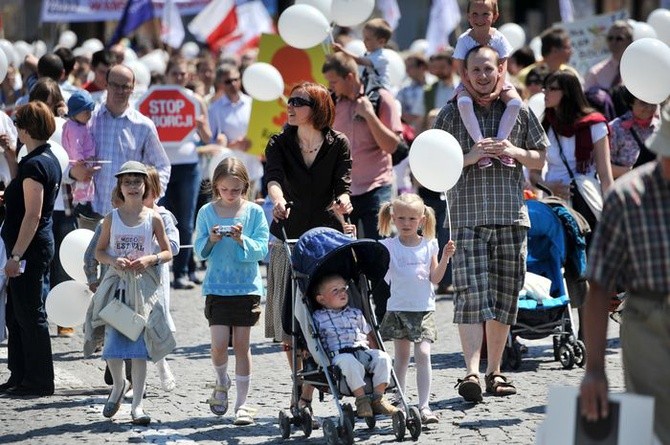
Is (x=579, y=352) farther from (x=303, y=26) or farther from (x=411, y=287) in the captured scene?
(x=303, y=26)

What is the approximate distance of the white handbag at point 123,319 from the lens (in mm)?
8125

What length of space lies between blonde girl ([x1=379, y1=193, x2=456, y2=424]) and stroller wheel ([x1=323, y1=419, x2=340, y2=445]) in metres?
0.87

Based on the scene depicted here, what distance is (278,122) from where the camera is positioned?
14.1 meters

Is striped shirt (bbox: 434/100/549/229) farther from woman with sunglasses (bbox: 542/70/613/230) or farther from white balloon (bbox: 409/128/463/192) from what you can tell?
woman with sunglasses (bbox: 542/70/613/230)

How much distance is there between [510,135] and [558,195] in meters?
1.76

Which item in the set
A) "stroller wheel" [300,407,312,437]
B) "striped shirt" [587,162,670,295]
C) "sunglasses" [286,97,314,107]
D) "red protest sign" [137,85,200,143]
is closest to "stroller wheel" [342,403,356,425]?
"stroller wheel" [300,407,312,437]

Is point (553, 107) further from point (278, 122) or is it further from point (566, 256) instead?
point (278, 122)

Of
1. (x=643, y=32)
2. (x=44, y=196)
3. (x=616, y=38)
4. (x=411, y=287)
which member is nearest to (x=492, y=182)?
(x=411, y=287)

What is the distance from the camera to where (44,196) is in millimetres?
9047

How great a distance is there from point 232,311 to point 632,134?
3.80 m

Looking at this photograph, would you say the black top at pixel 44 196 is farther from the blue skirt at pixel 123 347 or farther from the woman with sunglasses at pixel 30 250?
the blue skirt at pixel 123 347

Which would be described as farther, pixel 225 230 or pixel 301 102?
pixel 301 102

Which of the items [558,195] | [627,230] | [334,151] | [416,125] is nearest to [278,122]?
[416,125]

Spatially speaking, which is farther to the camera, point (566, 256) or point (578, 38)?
point (578, 38)
